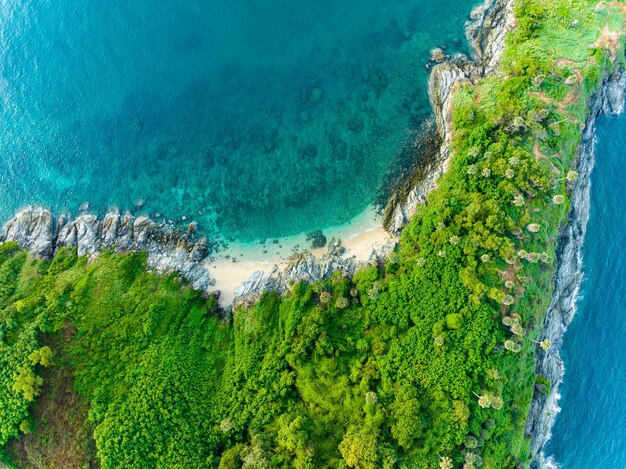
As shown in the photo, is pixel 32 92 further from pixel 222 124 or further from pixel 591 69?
pixel 591 69

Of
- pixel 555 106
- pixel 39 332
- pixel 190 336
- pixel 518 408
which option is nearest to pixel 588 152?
pixel 555 106

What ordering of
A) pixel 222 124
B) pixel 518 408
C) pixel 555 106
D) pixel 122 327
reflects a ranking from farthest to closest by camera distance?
pixel 222 124 < pixel 555 106 < pixel 122 327 < pixel 518 408

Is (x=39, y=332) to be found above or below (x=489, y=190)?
below

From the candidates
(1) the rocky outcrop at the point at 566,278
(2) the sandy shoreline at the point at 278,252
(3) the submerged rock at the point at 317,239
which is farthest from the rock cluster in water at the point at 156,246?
(1) the rocky outcrop at the point at 566,278

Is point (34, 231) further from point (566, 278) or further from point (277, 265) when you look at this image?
point (566, 278)

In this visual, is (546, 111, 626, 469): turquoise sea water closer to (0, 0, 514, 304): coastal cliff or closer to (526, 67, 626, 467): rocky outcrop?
(526, 67, 626, 467): rocky outcrop

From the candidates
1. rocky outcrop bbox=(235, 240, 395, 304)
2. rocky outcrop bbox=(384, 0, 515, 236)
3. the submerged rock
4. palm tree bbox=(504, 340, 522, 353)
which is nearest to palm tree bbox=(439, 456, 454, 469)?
palm tree bbox=(504, 340, 522, 353)

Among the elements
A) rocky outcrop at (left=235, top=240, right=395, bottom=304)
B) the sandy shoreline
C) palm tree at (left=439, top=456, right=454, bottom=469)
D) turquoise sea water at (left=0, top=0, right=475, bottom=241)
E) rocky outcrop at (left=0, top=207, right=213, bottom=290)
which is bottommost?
palm tree at (left=439, top=456, right=454, bottom=469)
